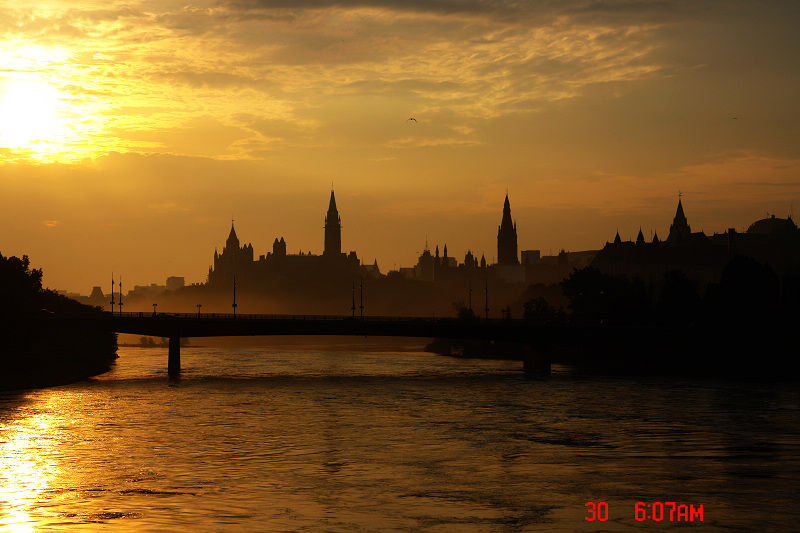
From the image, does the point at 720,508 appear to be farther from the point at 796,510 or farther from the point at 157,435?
the point at 157,435

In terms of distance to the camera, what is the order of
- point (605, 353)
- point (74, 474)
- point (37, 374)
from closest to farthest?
point (74, 474) < point (37, 374) < point (605, 353)

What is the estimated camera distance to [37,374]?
10788 cm

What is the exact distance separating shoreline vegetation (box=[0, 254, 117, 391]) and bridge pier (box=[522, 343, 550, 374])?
5458 cm

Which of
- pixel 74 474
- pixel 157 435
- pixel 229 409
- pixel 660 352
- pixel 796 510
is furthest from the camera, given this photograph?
pixel 660 352

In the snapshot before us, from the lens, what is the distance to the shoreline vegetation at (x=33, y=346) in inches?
4218

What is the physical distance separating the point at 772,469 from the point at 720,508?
1091 centimetres

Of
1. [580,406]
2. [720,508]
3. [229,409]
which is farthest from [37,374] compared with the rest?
[720,508]

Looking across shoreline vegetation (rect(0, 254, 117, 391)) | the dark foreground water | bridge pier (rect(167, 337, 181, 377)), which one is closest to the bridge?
bridge pier (rect(167, 337, 181, 377))

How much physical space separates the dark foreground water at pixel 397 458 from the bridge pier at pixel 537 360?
22.2m

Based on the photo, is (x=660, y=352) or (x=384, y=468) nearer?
(x=384, y=468)

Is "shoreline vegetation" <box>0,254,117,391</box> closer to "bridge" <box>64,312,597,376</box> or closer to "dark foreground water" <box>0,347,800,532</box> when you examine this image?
"bridge" <box>64,312,597,376</box>

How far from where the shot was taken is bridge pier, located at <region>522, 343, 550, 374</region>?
124m
